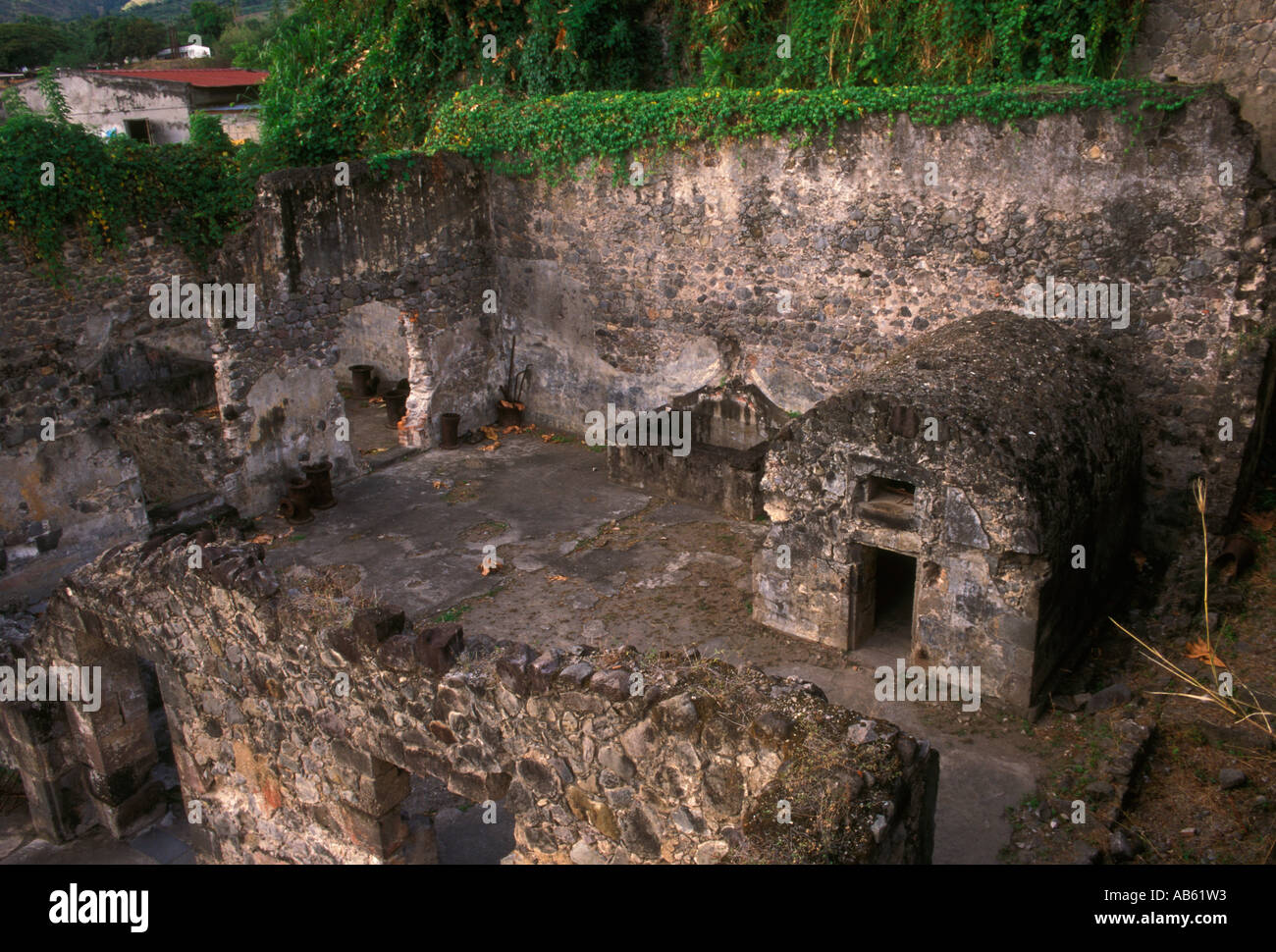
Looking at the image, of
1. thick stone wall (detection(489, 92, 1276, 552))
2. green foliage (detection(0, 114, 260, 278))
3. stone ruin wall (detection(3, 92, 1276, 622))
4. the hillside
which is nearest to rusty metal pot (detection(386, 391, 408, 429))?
stone ruin wall (detection(3, 92, 1276, 622))

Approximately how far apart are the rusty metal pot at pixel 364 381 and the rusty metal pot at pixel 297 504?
5042mm

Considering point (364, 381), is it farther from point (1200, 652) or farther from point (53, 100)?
point (1200, 652)

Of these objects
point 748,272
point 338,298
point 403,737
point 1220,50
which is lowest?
point 403,737

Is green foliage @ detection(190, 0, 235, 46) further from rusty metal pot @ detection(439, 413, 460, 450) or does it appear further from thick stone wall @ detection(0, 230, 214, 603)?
thick stone wall @ detection(0, 230, 214, 603)

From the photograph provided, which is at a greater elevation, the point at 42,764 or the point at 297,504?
the point at 297,504

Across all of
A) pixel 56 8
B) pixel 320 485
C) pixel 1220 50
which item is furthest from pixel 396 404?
pixel 56 8

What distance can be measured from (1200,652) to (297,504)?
31.9 ft

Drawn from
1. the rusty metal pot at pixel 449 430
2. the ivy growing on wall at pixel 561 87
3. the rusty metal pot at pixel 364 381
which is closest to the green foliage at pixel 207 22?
the ivy growing on wall at pixel 561 87

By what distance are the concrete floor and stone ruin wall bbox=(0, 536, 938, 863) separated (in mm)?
3001

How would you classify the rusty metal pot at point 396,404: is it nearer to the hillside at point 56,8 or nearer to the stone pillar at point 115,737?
the stone pillar at point 115,737

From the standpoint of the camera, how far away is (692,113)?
1232 centimetres

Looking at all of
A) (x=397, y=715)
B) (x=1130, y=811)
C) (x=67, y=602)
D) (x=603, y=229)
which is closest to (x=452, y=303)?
(x=603, y=229)

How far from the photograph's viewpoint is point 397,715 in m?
5.56
